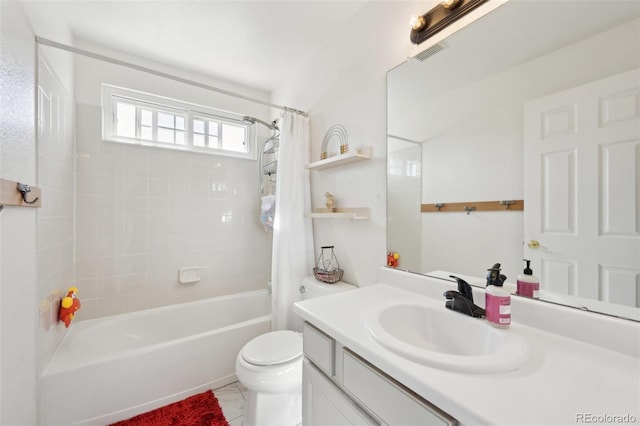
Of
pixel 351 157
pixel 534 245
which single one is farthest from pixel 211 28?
pixel 534 245

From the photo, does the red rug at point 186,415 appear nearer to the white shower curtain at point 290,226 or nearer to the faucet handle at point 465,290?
the white shower curtain at point 290,226

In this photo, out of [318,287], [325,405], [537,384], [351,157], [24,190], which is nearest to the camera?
[537,384]

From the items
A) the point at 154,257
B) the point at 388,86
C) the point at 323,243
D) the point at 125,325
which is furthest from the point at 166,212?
the point at 388,86

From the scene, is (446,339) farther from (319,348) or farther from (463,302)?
(319,348)

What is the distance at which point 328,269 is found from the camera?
1.86 meters

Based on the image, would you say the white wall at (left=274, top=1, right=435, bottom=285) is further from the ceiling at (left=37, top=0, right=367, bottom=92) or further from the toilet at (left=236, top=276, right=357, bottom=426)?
the toilet at (left=236, top=276, right=357, bottom=426)

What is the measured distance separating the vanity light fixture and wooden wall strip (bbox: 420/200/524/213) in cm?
84

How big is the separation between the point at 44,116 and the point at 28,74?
252mm

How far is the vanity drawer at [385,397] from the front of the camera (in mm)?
551

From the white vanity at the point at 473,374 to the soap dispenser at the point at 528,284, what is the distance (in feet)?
0.10

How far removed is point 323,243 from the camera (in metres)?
1.99

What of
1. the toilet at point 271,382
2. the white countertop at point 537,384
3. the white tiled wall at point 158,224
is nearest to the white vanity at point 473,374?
the white countertop at point 537,384

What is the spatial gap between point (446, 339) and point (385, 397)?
0.39m

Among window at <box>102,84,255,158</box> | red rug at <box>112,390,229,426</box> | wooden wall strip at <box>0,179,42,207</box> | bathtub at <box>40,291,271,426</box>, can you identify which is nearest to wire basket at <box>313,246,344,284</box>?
bathtub at <box>40,291,271,426</box>
